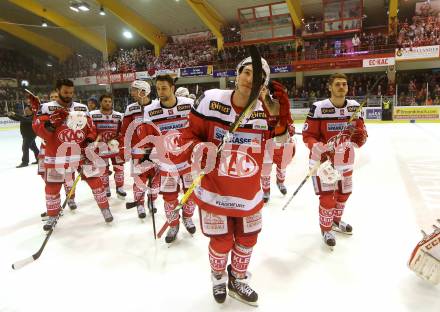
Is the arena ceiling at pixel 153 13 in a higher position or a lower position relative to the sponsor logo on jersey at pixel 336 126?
higher

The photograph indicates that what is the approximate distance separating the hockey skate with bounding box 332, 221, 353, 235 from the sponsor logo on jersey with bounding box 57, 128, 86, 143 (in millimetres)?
3095

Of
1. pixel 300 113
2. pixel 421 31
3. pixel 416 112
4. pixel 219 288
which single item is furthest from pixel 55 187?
pixel 421 31

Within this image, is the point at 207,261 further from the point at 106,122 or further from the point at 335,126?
the point at 106,122

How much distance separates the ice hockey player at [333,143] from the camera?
2.99 meters

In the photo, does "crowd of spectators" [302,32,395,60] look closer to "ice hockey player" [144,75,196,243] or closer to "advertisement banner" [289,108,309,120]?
"advertisement banner" [289,108,309,120]

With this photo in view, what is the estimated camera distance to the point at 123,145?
471 centimetres

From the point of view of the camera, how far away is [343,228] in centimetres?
341

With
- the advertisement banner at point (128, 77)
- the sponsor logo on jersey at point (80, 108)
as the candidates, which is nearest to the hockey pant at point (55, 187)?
the sponsor logo on jersey at point (80, 108)

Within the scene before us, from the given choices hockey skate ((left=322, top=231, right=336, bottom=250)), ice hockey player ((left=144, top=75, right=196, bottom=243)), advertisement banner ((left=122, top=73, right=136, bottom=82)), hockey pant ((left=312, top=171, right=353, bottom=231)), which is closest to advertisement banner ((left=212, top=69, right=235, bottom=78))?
advertisement banner ((left=122, top=73, right=136, bottom=82))

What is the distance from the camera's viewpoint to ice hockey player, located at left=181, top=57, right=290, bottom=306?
6.71 feet

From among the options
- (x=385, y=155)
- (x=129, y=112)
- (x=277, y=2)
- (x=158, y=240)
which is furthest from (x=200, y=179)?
(x=277, y=2)

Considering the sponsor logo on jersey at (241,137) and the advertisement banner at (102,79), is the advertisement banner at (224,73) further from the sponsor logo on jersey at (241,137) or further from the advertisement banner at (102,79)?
the sponsor logo on jersey at (241,137)

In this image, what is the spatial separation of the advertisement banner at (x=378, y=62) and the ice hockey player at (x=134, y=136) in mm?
14842

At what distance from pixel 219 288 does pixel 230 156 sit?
1.02m
